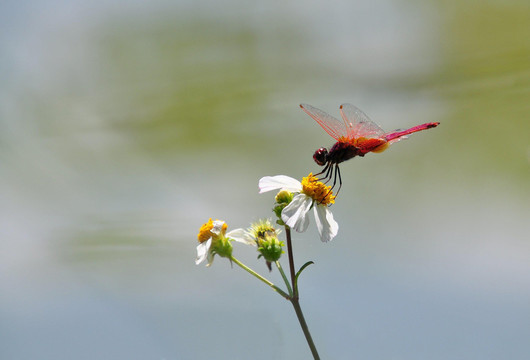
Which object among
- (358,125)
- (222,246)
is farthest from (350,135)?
(222,246)

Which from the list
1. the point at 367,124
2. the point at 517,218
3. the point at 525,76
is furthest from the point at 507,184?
the point at 367,124

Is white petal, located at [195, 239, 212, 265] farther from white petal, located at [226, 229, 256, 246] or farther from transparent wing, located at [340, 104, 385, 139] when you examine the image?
transparent wing, located at [340, 104, 385, 139]

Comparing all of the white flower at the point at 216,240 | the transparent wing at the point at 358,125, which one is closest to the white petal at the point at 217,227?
the white flower at the point at 216,240

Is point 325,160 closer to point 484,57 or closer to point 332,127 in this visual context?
point 332,127

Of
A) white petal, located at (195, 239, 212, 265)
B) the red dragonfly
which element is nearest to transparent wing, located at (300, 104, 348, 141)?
the red dragonfly

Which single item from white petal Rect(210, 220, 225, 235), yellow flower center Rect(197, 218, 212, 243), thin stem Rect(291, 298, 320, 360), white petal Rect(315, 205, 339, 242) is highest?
yellow flower center Rect(197, 218, 212, 243)

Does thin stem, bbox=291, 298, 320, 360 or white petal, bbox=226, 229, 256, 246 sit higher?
white petal, bbox=226, 229, 256, 246

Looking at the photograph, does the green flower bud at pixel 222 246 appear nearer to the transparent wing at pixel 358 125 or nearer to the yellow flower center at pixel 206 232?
the yellow flower center at pixel 206 232

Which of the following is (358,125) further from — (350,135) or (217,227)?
(217,227)
